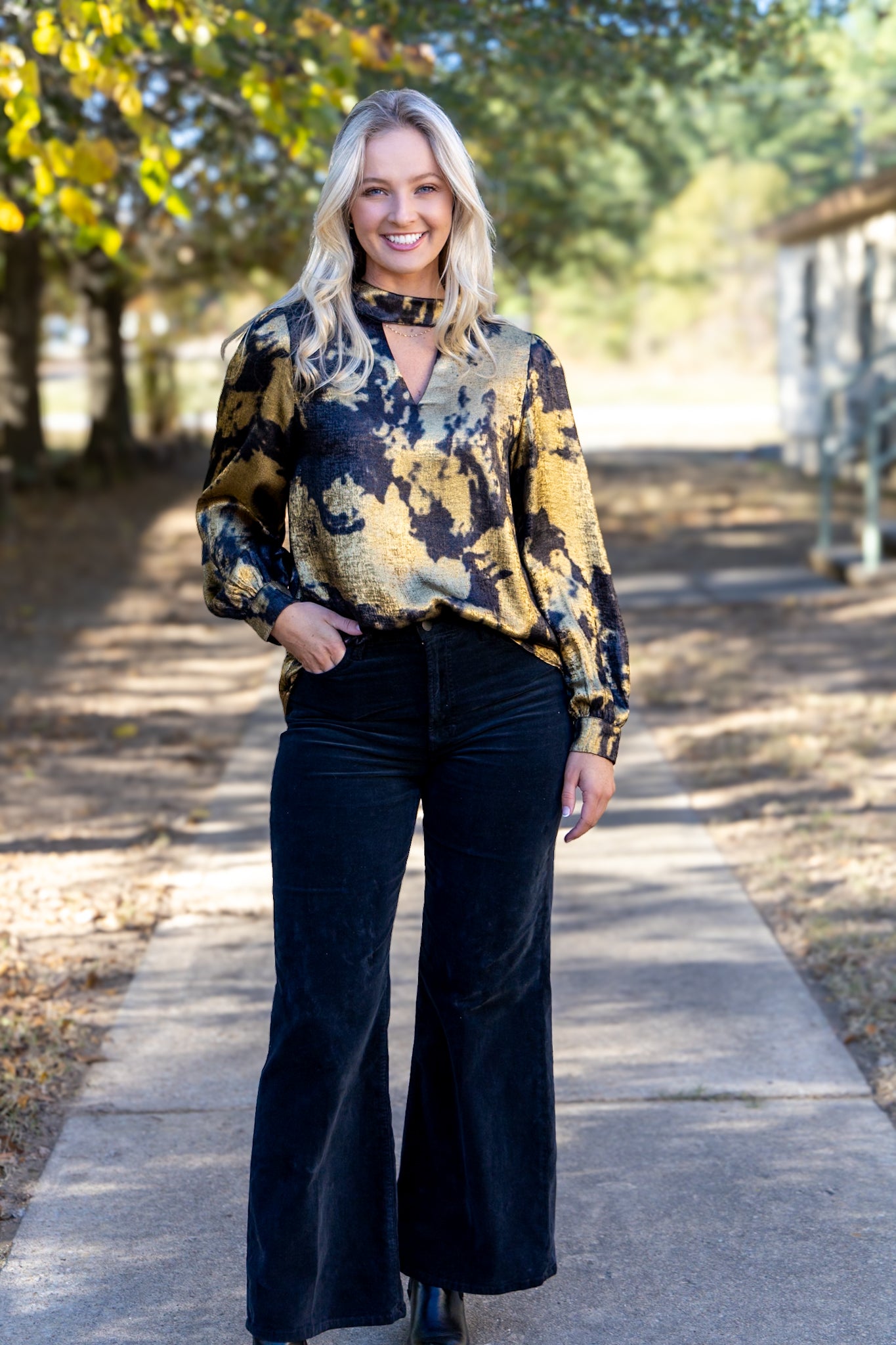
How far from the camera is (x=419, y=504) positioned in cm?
238

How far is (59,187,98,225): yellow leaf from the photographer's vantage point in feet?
16.0

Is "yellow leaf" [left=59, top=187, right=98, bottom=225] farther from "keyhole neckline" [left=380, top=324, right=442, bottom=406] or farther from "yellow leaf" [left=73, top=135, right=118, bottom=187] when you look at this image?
"keyhole neckline" [left=380, top=324, right=442, bottom=406]

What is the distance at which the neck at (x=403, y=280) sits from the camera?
2465mm

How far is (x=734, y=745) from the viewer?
698cm

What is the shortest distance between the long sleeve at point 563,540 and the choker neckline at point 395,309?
175 millimetres

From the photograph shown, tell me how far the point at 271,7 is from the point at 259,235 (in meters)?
7.35

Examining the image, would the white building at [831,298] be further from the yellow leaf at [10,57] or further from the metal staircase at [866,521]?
the yellow leaf at [10,57]

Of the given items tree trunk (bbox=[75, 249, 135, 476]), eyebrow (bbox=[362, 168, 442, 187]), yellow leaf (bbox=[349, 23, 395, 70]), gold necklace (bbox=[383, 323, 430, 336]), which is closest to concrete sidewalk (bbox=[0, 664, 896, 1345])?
gold necklace (bbox=[383, 323, 430, 336])

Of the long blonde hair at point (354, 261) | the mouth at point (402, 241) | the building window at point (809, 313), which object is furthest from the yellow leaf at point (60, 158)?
the building window at point (809, 313)

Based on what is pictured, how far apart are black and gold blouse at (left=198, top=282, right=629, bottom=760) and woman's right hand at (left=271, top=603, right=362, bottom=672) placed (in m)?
0.03

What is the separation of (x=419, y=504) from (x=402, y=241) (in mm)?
413

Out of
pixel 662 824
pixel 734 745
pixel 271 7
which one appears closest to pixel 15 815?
pixel 662 824

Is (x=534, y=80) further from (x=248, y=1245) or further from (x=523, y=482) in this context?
(x=248, y=1245)

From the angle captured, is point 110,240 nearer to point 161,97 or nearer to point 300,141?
point 300,141
